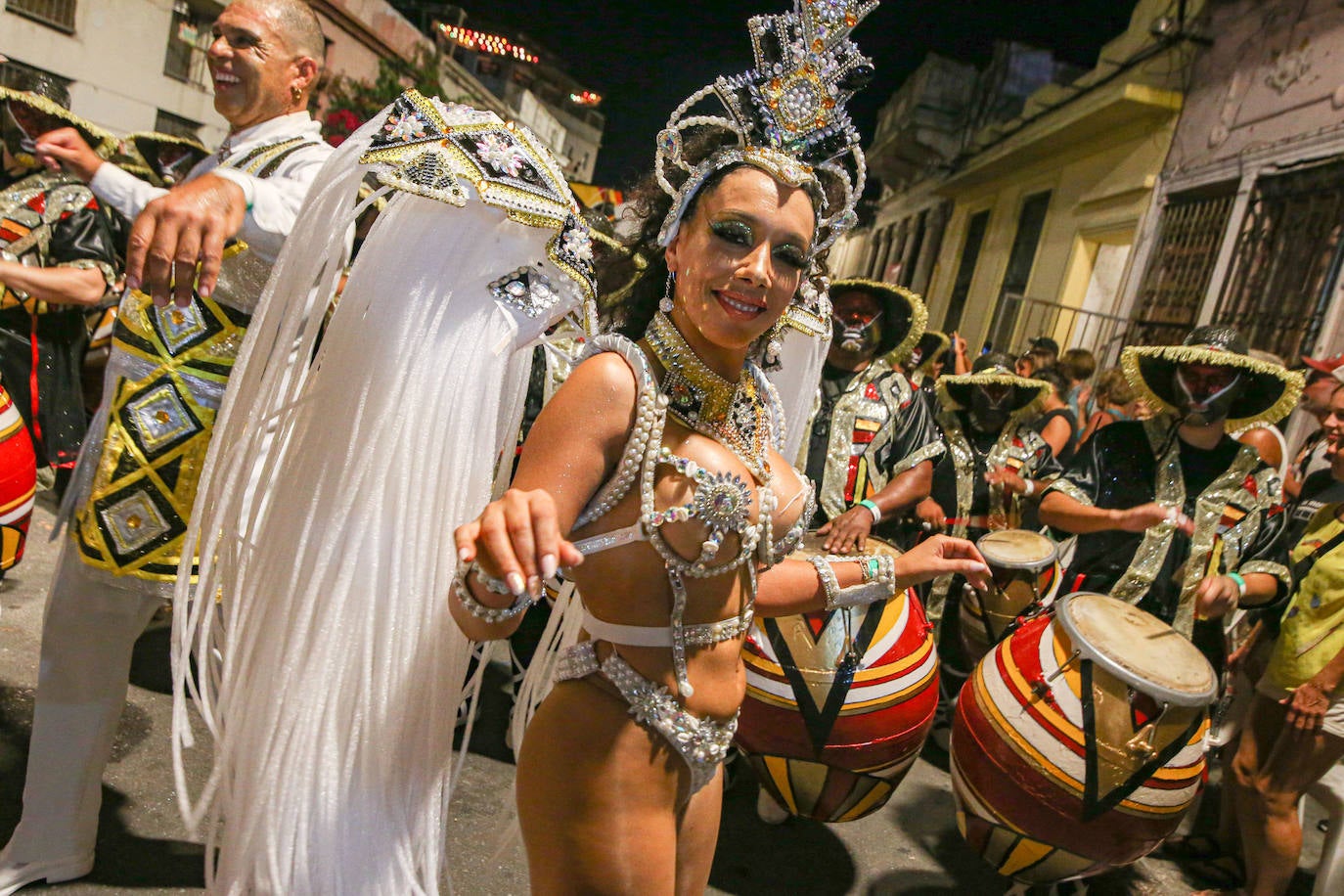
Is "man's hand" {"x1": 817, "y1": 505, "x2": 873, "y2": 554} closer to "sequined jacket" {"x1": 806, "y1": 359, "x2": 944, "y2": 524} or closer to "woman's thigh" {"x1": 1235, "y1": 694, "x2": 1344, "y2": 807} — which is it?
"sequined jacket" {"x1": 806, "y1": 359, "x2": 944, "y2": 524}

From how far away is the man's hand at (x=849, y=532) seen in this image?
3.11 m

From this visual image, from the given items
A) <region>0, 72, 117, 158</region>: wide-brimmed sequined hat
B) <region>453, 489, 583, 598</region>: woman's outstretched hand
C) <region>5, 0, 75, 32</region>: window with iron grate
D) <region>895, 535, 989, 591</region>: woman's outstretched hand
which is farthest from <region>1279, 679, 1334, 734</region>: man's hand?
<region>5, 0, 75, 32</region>: window with iron grate

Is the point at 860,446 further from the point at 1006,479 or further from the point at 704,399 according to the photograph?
the point at 704,399

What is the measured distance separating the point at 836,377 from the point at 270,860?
129 inches

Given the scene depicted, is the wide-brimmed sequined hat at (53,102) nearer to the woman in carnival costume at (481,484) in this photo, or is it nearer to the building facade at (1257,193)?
the woman in carnival costume at (481,484)

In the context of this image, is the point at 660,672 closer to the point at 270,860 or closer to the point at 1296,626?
the point at 270,860

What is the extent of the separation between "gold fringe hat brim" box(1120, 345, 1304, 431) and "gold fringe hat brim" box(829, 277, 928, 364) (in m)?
0.97

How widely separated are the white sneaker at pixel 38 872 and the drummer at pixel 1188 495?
3383 millimetres

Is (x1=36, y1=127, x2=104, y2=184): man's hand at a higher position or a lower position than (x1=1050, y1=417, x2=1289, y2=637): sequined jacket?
higher

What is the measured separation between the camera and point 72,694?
216cm

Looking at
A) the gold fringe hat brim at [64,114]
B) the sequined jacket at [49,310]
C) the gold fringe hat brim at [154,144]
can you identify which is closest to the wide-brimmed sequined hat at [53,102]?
the gold fringe hat brim at [64,114]

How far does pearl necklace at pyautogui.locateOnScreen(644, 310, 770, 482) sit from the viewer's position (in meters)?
1.61

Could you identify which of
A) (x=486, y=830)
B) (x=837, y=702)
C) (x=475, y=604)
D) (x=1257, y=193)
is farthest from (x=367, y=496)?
(x=1257, y=193)

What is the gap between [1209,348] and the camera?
11.3 feet
